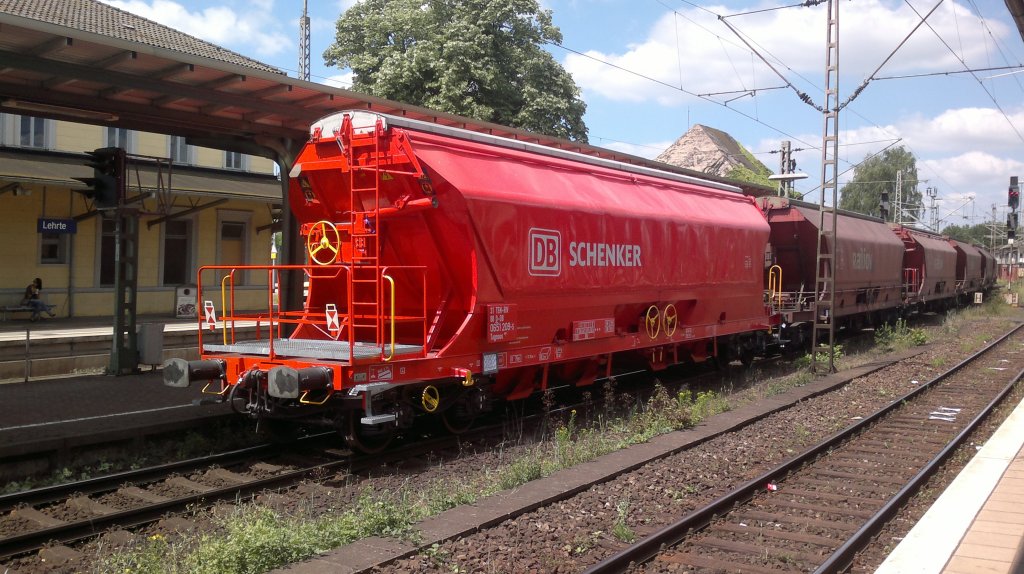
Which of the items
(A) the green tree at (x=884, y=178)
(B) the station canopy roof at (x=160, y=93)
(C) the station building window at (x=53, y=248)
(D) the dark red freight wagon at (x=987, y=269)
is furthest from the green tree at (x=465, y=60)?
(A) the green tree at (x=884, y=178)

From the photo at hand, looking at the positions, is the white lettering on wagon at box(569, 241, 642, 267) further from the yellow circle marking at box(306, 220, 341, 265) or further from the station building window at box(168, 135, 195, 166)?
the station building window at box(168, 135, 195, 166)

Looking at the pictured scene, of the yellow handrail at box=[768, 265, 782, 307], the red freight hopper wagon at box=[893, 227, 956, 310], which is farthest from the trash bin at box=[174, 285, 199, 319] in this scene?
the red freight hopper wagon at box=[893, 227, 956, 310]

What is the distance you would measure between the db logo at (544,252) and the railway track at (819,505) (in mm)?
3472

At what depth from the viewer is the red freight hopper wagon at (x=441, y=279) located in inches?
324

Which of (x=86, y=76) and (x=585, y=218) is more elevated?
(x=86, y=76)

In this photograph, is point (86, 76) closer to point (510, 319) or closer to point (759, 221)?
point (510, 319)

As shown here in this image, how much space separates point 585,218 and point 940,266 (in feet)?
85.8

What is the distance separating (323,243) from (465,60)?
19.8 metres

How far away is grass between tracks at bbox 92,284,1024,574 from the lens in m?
5.36

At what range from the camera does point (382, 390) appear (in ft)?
25.9

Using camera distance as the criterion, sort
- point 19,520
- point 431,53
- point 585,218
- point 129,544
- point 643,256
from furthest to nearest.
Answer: point 431,53 < point 643,256 < point 585,218 < point 19,520 < point 129,544

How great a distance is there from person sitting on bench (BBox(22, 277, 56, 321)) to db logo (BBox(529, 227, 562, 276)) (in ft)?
50.5

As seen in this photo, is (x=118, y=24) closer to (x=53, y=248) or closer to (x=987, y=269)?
(x=53, y=248)

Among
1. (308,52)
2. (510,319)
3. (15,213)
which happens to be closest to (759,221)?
(510,319)
